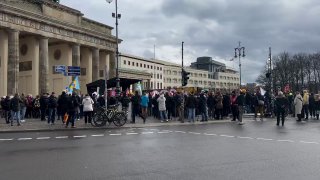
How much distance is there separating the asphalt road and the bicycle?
676cm

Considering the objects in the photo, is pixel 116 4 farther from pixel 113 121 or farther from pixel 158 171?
pixel 158 171

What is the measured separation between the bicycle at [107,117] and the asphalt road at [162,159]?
6.76 metres

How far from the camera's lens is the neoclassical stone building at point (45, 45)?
4328cm

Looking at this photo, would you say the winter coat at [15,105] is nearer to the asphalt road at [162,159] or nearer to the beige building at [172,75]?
the asphalt road at [162,159]

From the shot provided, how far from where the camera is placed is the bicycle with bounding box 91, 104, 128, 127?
22391 mm

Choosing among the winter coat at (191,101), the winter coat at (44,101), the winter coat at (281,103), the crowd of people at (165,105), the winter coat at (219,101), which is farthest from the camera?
the winter coat at (219,101)

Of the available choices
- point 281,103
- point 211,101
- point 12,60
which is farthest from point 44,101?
point 12,60

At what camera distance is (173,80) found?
156 metres

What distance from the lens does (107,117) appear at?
22.4 meters

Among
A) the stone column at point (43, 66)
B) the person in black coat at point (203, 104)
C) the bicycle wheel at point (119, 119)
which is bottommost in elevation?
the bicycle wheel at point (119, 119)

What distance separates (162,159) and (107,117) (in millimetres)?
12053

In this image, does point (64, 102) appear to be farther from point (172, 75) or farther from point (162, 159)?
point (172, 75)

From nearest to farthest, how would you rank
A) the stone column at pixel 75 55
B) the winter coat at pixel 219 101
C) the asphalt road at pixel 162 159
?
the asphalt road at pixel 162 159
the winter coat at pixel 219 101
the stone column at pixel 75 55

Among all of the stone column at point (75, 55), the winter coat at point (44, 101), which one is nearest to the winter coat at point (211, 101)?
the winter coat at point (44, 101)
